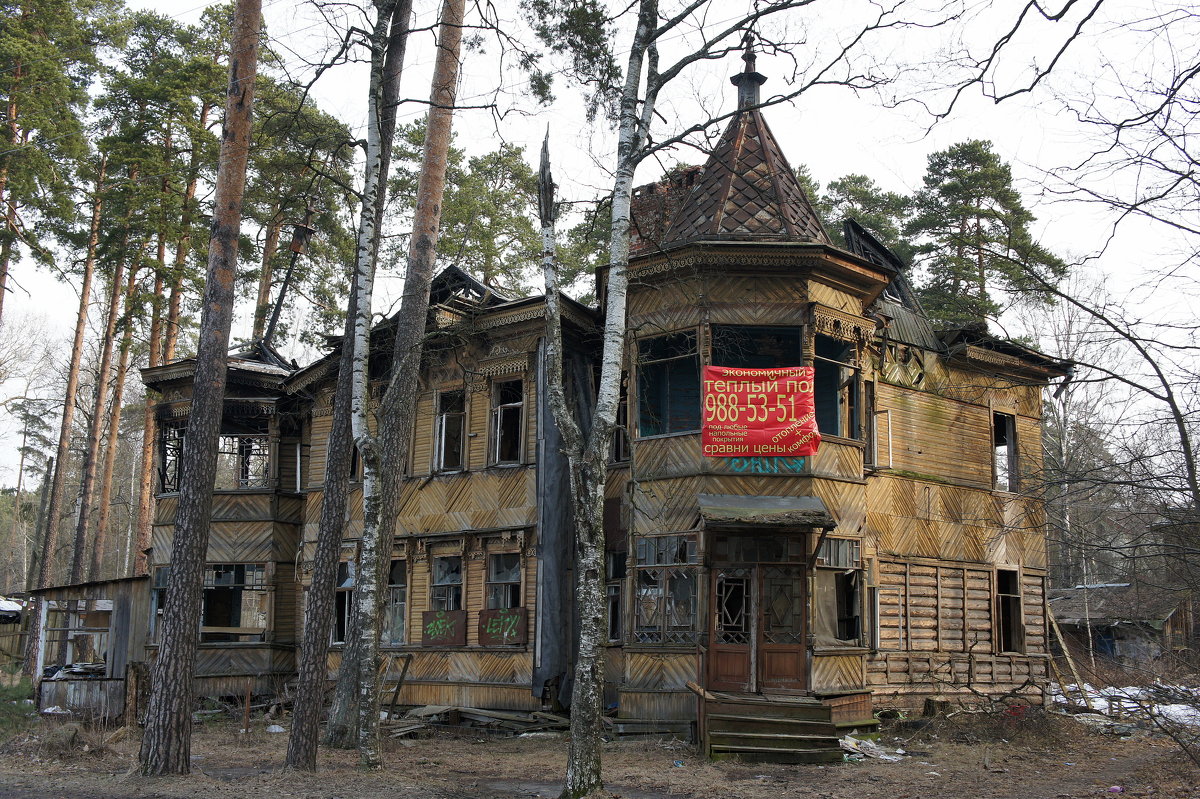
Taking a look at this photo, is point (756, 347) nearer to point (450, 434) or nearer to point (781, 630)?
point (781, 630)

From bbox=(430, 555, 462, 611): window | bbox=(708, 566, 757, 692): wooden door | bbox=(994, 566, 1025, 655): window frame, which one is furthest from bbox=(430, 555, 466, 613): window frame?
bbox=(994, 566, 1025, 655): window frame

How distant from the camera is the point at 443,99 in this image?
60.7 feet

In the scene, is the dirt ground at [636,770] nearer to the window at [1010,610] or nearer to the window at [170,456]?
the window at [1010,610]

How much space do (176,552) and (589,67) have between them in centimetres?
822

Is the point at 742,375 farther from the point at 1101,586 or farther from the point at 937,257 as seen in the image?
the point at 1101,586

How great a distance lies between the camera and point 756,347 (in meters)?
20.4

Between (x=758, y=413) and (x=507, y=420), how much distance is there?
6755 millimetres

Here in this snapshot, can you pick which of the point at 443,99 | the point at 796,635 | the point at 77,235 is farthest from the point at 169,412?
the point at 796,635

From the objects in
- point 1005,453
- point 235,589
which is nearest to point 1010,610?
point 1005,453

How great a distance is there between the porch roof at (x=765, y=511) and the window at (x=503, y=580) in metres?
5.03

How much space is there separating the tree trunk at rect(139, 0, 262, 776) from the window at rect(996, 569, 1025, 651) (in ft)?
54.9

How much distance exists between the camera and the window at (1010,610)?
2284cm

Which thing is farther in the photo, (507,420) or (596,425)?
(507,420)

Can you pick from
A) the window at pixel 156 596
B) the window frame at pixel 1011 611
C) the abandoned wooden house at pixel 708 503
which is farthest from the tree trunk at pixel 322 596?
the window frame at pixel 1011 611
